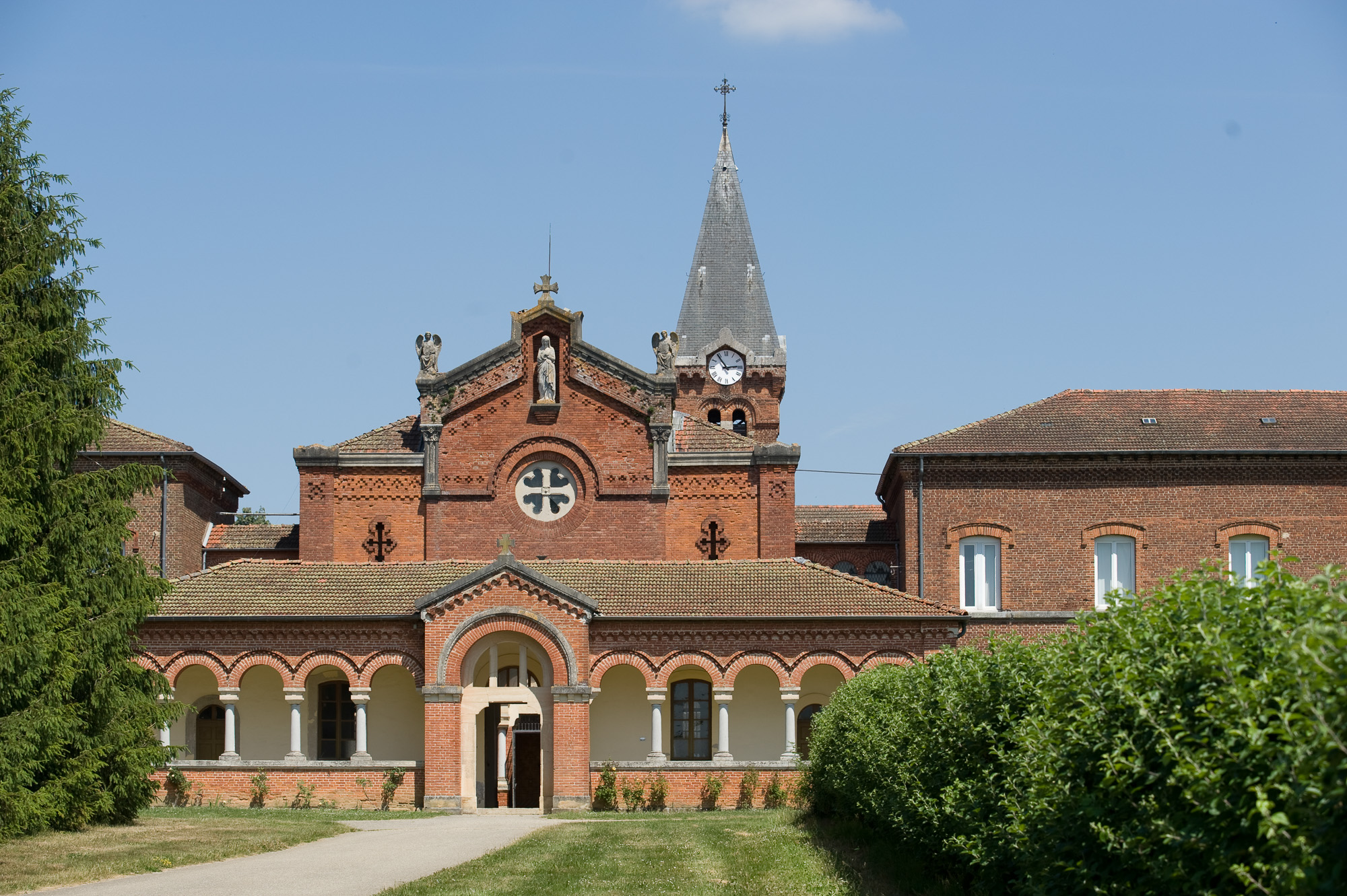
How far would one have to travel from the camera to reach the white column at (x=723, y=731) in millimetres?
34906

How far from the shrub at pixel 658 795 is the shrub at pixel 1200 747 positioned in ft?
76.7

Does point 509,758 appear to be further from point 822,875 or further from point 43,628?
point 822,875

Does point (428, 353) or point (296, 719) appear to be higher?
point (428, 353)

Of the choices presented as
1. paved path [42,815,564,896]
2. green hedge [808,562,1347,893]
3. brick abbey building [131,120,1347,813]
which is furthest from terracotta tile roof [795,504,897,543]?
green hedge [808,562,1347,893]

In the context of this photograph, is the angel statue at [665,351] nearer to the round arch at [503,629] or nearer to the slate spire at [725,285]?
the round arch at [503,629]

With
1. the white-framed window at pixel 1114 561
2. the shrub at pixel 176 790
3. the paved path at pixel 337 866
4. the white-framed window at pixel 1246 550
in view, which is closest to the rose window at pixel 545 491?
the shrub at pixel 176 790

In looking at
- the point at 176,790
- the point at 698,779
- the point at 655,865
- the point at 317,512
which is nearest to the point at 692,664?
the point at 698,779

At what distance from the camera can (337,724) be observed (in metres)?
36.9

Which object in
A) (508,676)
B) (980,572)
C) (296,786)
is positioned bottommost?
(296,786)

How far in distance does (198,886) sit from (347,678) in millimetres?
18452

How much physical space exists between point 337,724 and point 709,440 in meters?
12.8

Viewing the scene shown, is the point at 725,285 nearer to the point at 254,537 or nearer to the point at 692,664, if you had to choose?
the point at 254,537

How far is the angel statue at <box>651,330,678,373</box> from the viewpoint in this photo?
40.1 m

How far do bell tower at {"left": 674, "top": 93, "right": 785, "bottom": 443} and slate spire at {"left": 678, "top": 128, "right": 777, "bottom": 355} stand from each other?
Result: 0.03 meters
